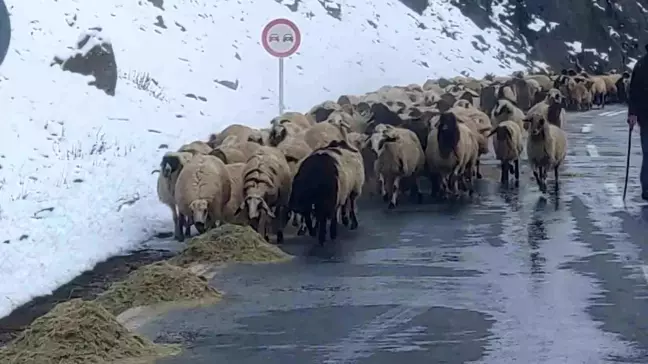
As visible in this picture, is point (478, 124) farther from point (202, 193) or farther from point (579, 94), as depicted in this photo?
point (579, 94)

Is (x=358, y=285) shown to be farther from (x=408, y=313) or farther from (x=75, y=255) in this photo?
(x=75, y=255)

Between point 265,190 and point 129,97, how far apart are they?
12032 mm

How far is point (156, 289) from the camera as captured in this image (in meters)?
11.4

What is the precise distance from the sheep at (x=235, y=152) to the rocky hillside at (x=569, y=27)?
152 feet

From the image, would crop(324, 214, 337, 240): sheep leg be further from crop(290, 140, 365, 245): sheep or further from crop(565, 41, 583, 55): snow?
crop(565, 41, 583, 55): snow

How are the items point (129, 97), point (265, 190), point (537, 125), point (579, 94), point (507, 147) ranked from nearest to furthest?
point (265, 190)
point (537, 125)
point (507, 147)
point (129, 97)
point (579, 94)

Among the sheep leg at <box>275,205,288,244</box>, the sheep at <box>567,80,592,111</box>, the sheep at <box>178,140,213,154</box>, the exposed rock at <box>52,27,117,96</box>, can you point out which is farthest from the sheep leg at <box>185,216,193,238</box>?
the sheep at <box>567,80,592,111</box>

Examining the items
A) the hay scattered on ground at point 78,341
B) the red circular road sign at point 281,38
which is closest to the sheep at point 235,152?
the red circular road sign at point 281,38

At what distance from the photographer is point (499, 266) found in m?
13.0

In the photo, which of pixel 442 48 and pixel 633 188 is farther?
pixel 442 48

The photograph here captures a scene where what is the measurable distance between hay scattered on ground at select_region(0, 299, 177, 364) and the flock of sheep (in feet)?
18.3

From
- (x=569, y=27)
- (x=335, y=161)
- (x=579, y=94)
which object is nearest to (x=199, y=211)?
(x=335, y=161)

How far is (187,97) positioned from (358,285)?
18280 millimetres

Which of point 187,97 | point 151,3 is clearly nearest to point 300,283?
point 187,97
